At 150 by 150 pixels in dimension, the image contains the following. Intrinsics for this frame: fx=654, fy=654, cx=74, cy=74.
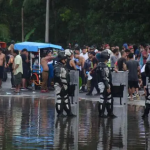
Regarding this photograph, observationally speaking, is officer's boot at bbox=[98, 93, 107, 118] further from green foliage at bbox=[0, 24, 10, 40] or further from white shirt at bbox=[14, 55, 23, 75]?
green foliage at bbox=[0, 24, 10, 40]

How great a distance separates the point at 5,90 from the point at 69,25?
2387 centimetres

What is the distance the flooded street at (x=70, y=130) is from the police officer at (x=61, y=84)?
0.37 meters

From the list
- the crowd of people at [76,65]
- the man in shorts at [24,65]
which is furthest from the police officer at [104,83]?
the man in shorts at [24,65]

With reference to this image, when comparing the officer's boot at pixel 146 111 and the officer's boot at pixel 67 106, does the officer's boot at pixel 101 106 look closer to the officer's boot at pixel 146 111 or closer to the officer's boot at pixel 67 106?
the officer's boot at pixel 67 106

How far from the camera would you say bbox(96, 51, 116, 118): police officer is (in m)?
15.5

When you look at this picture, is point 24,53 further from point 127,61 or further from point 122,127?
point 122,127

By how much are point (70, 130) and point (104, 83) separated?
103 inches

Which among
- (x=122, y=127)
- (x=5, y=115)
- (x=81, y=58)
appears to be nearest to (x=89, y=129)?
(x=122, y=127)

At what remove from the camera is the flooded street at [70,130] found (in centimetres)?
1101

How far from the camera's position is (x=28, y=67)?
1038 inches

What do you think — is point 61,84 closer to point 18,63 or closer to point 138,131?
point 138,131

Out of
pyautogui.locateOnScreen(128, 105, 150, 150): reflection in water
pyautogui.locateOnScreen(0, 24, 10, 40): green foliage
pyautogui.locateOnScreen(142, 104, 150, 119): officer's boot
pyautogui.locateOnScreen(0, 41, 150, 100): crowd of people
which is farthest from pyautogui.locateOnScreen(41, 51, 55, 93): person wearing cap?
pyautogui.locateOnScreen(0, 24, 10, 40): green foliage

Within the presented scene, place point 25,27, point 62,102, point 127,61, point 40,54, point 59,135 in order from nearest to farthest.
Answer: point 59,135 → point 62,102 → point 127,61 → point 40,54 → point 25,27

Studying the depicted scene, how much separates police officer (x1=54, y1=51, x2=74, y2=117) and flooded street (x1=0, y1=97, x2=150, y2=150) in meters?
0.37
